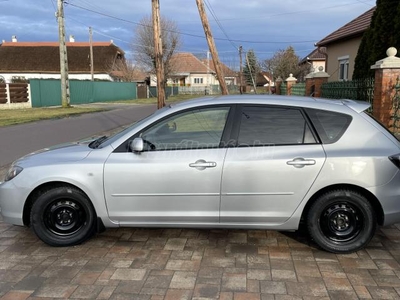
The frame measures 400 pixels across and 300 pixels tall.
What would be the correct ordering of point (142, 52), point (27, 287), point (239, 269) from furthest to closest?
point (142, 52), point (239, 269), point (27, 287)

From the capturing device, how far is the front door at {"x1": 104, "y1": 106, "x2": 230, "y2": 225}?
148 inches

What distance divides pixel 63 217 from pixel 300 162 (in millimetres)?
2491

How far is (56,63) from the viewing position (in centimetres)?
5834

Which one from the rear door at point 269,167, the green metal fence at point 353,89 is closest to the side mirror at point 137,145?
the rear door at point 269,167

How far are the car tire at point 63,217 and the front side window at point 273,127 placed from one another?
175 centimetres

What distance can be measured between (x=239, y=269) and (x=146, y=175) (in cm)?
125

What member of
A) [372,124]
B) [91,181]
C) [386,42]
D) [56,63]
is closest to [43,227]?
[91,181]

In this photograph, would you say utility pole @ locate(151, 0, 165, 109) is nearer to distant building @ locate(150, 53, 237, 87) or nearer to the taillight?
the taillight

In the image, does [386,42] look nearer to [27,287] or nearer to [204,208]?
[204,208]

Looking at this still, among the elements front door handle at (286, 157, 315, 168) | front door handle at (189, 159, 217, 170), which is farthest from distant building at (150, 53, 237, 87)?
front door handle at (286, 157, 315, 168)

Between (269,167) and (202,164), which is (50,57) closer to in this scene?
(202,164)

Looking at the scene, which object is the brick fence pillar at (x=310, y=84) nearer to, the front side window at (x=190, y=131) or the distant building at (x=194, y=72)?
the front side window at (x=190, y=131)

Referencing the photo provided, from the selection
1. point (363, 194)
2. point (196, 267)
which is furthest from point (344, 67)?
point (196, 267)

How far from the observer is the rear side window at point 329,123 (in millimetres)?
3752
